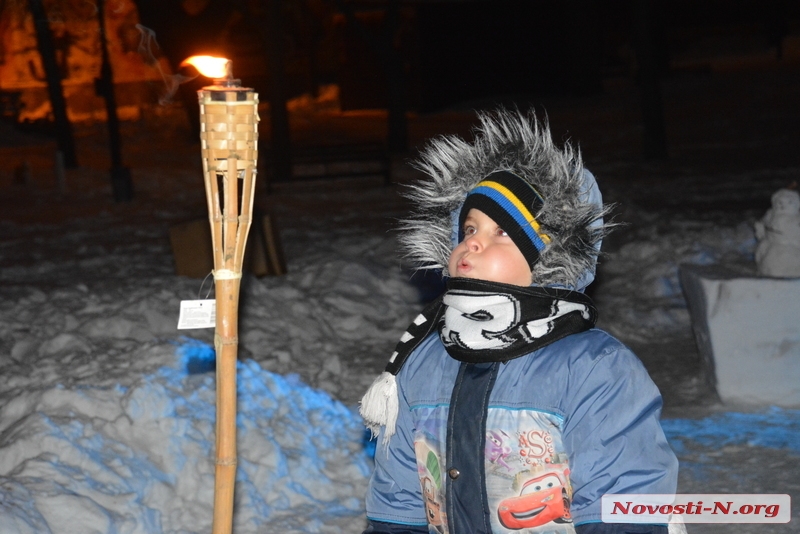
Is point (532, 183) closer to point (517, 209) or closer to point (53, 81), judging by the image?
point (517, 209)

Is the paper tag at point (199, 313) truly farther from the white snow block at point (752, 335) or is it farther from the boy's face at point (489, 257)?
the white snow block at point (752, 335)

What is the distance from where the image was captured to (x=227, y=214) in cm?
→ 202

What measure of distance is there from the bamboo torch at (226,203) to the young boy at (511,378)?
36 centimetres

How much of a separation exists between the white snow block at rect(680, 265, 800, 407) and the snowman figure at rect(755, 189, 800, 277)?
0.14 meters

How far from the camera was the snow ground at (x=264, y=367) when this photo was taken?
14.5ft

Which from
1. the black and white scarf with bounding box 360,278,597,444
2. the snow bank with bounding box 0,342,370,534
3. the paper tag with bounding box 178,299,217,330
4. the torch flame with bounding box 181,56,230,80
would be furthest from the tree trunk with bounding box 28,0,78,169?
the black and white scarf with bounding box 360,278,597,444

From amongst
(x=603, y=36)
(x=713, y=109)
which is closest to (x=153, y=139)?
(x=713, y=109)

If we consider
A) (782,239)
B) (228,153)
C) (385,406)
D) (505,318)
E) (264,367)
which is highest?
(228,153)

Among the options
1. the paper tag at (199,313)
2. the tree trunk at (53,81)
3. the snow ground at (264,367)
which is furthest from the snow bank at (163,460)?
the tree trunk at (53,81)

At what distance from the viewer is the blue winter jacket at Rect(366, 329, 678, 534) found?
1919 millimetres

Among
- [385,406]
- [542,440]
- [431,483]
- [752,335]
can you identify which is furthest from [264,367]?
[542,440]

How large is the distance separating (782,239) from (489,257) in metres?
4.17

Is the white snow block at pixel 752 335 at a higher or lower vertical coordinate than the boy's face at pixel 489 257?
lower

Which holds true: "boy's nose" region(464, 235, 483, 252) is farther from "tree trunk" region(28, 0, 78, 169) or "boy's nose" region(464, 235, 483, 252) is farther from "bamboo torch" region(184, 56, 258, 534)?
"tree trunk" region(28, 0, 78, 169)
